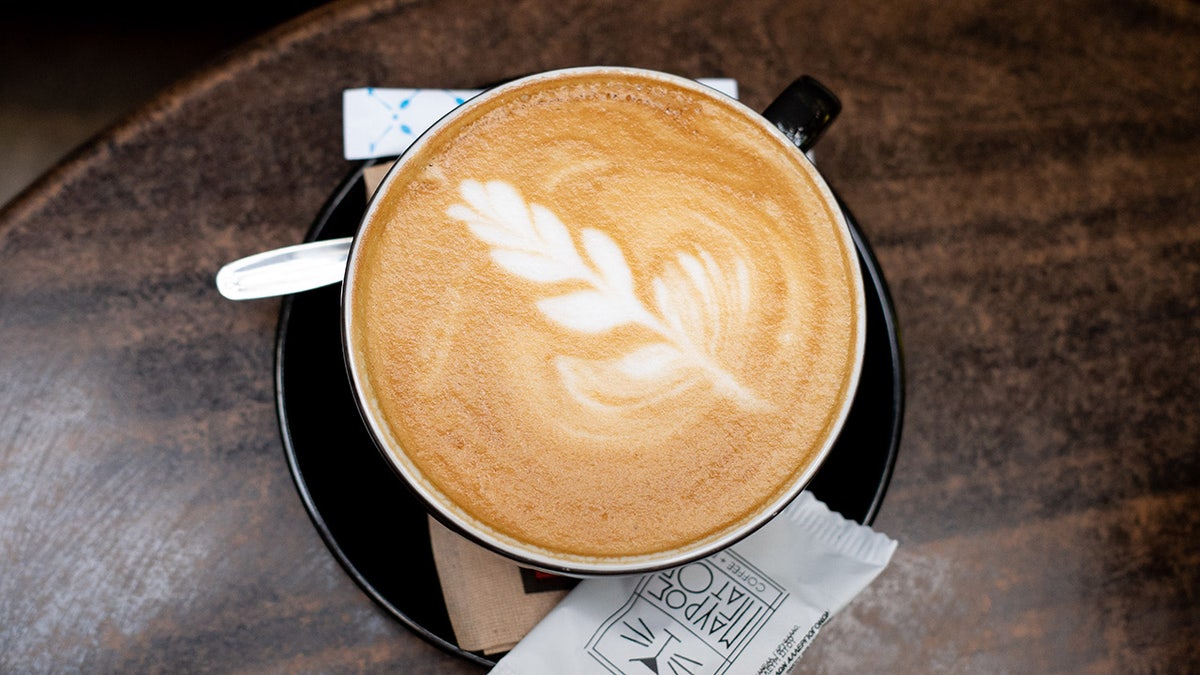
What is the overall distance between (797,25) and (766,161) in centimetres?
29

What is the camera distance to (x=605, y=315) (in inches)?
28.4

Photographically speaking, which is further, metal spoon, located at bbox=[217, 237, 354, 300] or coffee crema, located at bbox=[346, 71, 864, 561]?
metal spoon, located at bbox=[217, 237, 354, 300]

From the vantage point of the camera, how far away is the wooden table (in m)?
0.81

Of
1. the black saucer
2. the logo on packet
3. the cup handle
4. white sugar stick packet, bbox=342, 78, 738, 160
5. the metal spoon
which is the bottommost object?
the logo on packet

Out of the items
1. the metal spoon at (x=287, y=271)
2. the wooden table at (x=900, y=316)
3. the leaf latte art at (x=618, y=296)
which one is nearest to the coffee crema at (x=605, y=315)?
the leaf latte art at (x=618, y=296)

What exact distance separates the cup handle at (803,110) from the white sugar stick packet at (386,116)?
0.32m

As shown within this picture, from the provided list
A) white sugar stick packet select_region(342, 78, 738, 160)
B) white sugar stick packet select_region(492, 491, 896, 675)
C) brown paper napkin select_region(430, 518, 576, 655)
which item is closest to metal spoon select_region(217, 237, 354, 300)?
white sugar stick packet select_region(342, 78, 738, 160)

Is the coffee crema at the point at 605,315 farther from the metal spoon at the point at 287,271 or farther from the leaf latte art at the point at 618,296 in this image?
the metal spoon at the point at 287,271

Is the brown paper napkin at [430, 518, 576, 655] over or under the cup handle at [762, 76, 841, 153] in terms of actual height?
under

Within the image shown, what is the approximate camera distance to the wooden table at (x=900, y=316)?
2.65 ft

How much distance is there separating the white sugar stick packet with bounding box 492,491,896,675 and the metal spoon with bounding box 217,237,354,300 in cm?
40

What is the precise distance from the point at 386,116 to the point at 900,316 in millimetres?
613

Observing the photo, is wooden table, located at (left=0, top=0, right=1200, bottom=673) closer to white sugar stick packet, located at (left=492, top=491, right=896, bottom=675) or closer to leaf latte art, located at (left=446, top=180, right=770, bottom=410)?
white sugar stick packet, located at (left=492, top=491, right=896, bottom=675)

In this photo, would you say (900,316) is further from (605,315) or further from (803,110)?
(605,315)
